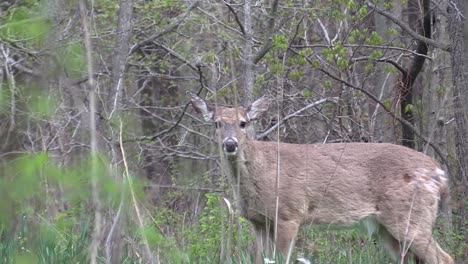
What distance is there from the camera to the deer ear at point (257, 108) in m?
8.00

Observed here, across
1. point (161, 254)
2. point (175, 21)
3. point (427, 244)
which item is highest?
point (175, 21)

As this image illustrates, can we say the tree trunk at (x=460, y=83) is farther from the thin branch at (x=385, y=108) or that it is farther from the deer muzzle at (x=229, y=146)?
the deer muzzle at (x=229, y=146)

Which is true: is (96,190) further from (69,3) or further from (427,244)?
(427,244)

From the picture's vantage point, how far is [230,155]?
25.4 ft

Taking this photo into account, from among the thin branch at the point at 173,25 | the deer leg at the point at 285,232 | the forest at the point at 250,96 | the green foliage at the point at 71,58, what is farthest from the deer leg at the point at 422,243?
the green foliage at the point at 71,58

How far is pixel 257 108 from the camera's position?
8.05 metres

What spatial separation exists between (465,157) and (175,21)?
3868 millimetres

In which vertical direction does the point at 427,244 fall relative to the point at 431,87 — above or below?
below

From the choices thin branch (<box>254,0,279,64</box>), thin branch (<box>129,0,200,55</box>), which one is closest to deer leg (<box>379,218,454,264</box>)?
thin branch (<box>254,0,279,64</box>)

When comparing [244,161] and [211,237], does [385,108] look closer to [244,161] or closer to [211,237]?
[244,161]

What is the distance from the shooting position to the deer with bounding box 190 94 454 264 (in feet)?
25.1

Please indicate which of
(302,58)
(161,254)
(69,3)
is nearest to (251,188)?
(302,58)

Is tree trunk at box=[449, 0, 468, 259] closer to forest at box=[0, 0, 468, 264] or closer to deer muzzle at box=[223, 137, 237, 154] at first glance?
forest at box=[0, 0, 468, 264]

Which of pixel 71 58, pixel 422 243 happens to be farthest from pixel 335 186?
pixel 71 58
